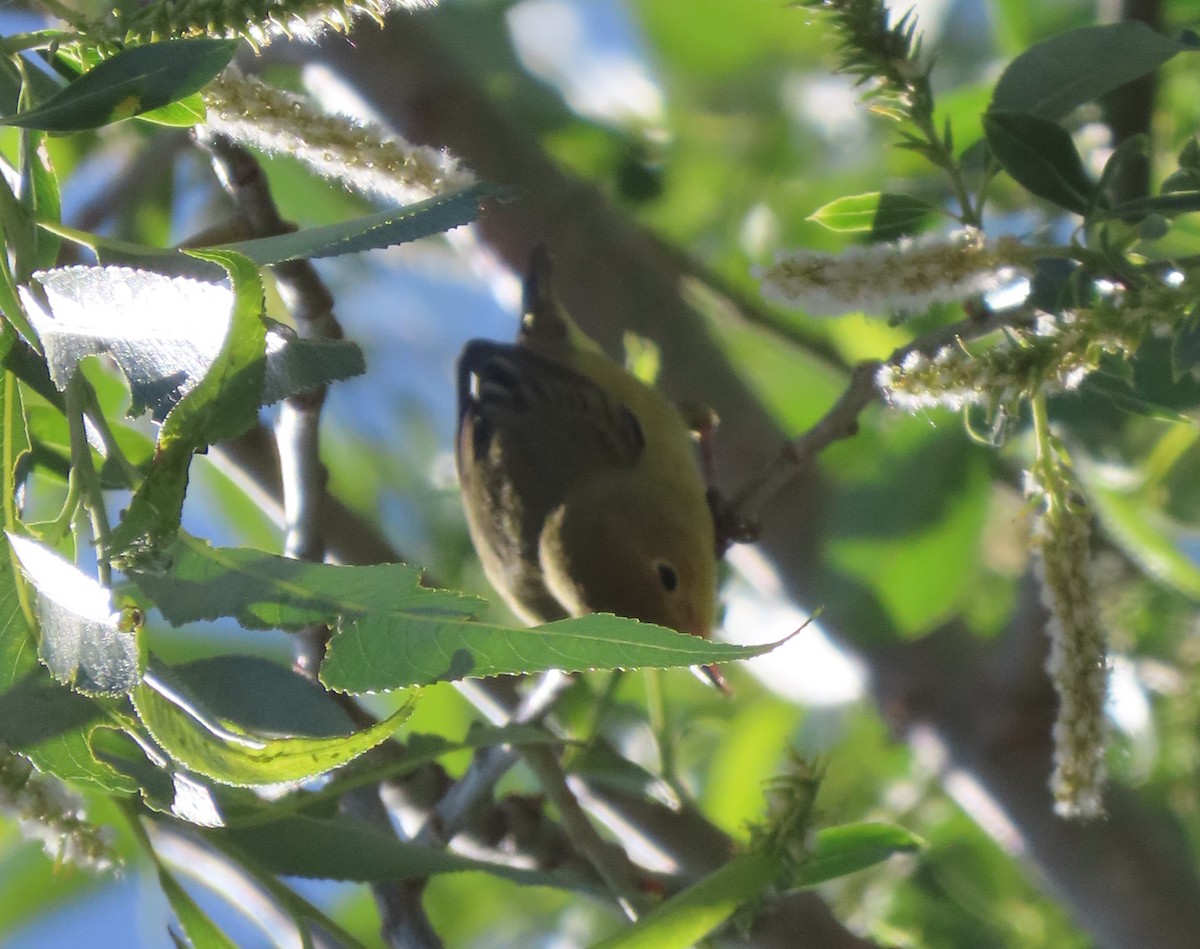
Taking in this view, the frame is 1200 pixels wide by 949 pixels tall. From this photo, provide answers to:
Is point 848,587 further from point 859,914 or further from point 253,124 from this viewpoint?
point 253,124

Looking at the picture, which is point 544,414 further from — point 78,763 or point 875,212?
point 78,763

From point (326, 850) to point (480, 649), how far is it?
486 millimetres

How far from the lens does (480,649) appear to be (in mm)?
929

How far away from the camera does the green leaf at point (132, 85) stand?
88 centimetres

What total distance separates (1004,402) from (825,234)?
1633mm

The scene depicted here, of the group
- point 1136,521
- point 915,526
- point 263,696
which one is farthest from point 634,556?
point 263,696

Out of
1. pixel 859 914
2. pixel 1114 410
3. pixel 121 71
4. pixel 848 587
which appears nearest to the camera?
pixel 121 71

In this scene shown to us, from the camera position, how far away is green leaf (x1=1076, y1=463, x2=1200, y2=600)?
2.05m

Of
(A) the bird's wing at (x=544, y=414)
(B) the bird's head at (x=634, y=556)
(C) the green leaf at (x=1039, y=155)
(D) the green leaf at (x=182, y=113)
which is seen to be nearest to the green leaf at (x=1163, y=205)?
(C) the green leaf at (x=1039, y=155)

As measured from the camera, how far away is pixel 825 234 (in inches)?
105

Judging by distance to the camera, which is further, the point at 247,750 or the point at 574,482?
the point at 574,482

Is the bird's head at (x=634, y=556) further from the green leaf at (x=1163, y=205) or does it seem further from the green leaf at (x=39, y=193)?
the green leaf at (x=39, y=193)

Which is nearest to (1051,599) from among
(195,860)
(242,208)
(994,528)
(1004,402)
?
(1004,402)

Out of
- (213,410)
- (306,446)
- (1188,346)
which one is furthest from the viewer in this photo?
(306,446)
